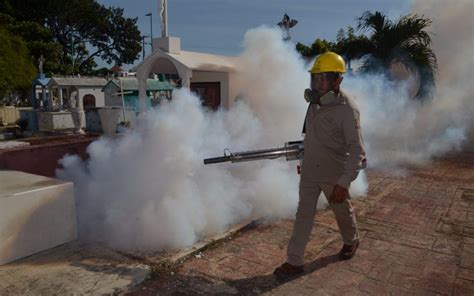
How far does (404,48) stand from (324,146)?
1048cm

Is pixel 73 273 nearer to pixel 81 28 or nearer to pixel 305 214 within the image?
pixel 305 214

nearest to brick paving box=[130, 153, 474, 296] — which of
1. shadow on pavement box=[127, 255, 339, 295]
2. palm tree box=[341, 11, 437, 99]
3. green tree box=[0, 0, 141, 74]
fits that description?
shadow on pavement box=[127, 255, 339, 295]

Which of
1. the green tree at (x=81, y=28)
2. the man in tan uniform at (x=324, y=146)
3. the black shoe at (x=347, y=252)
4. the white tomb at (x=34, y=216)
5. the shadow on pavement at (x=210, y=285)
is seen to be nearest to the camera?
the shadow on pavement at (x=210, y=285)

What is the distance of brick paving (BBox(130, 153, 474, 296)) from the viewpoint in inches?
140

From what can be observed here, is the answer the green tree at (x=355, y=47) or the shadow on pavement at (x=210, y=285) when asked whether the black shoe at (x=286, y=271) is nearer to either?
the shadow on pavement at (x=210, y=285)

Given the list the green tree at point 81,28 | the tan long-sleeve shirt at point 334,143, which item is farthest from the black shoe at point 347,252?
the green tree at point 81,28

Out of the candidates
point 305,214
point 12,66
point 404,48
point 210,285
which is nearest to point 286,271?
point 305,214

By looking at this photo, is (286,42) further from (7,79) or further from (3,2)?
(3,2)

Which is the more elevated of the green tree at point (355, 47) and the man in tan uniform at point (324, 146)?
the green tree at point (355, 47)

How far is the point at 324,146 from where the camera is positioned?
379cm

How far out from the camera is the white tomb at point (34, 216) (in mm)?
3943

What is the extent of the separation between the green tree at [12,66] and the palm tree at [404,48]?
18648 mm

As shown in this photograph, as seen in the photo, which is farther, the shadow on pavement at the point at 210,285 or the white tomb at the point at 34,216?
the white tomb at the point at 34,216

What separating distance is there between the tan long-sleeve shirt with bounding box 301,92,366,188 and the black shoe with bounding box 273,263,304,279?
82 cm
